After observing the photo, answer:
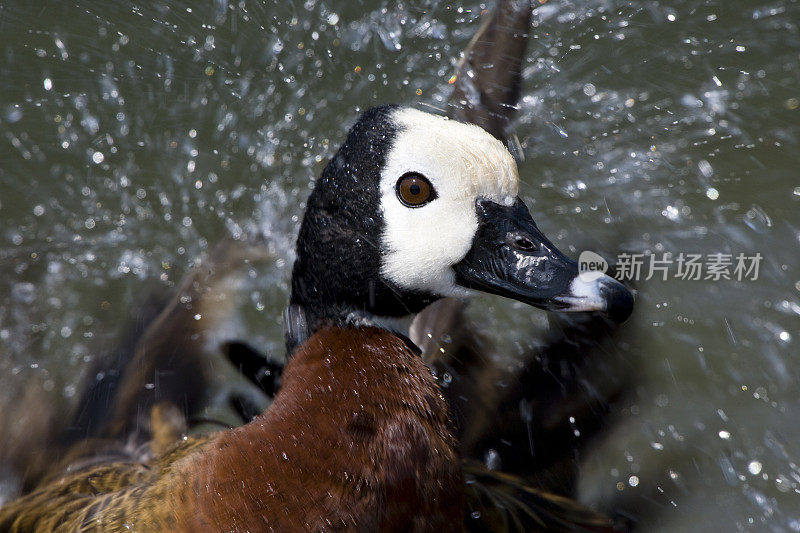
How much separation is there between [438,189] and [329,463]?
0.58 m

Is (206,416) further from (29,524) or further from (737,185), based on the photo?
(737,185)

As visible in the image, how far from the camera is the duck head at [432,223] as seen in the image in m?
1.51

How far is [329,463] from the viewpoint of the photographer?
1441mm

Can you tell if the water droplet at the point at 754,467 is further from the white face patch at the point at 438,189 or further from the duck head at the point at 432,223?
the white face patch at the point at 438,189

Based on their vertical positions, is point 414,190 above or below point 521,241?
above

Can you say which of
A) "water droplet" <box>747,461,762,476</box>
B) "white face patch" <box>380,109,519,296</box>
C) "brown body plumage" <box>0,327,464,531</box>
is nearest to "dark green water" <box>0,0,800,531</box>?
"water droplet" <box>747,461,762,476</box>

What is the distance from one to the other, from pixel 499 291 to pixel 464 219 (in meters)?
0.17

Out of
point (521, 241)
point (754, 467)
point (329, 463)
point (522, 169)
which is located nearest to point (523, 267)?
point (521, 241)

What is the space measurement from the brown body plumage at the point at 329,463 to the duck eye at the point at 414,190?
1.08 ft
